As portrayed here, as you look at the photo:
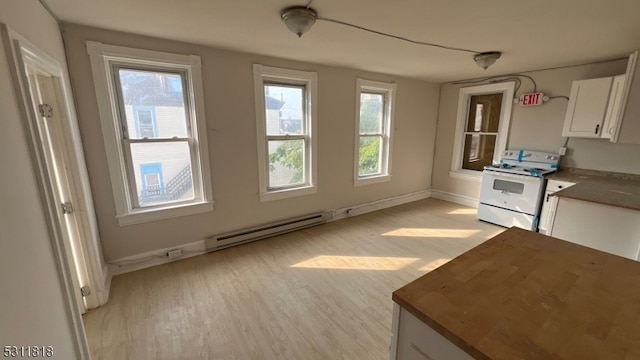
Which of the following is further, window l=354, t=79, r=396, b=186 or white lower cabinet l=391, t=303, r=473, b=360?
window l=354, t=79, r=396, b=186

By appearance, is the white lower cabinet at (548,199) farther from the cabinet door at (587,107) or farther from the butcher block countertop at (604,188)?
the cabinet door at (587,107)

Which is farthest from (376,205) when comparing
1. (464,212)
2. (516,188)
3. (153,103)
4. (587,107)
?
(153,103)

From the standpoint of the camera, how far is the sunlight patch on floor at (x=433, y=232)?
11.7ft

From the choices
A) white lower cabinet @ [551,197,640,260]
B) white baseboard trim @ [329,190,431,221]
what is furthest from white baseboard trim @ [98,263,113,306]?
white lower cabinet @ [551,197,640,260]

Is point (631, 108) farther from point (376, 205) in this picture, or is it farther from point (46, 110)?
point (46, 110)

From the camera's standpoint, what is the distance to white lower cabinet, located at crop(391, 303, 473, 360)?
2.67ft

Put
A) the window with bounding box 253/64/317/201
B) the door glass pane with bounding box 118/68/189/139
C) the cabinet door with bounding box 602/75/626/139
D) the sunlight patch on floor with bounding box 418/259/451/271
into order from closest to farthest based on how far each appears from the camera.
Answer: the door glass pane with bounding box 118/68/189/139
the sunlight patch on floor with bounding box 418/259/451/271
the cabinet door with bounding box 602/75/626/139
the window with bounding box 253/64/317/201

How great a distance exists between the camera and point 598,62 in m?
3.20

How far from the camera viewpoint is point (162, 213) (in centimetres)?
270

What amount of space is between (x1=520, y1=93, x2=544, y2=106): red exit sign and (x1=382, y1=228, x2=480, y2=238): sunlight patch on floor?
203 cm

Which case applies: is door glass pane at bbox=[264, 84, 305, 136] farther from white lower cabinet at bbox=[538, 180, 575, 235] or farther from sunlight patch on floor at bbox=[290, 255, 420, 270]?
white lower cabinet at bbox=[538, 180, 575, 235]

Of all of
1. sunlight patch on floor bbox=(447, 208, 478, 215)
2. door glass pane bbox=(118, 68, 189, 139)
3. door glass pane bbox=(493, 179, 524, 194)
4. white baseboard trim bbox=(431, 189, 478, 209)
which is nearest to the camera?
door glass pane bbox=(118, 68, 189, 139)

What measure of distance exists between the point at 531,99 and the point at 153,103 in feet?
16.1

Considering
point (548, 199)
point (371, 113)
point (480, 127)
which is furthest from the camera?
point (480, 127)
